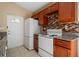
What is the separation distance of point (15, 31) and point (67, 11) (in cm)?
300

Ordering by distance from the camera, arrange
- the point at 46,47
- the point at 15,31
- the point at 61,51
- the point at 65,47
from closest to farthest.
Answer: the point at 65,47
the point at 61,51
the point at 46,47
the point at 15,31

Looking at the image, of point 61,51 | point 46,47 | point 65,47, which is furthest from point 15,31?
point 65,47

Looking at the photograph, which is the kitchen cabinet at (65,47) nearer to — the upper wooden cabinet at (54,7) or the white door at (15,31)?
the upper wooden cabinet at (54,7)

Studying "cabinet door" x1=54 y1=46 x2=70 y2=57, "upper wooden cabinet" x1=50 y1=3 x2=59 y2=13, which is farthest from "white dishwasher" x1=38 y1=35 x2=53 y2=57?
"upper wooden cabinet" x1=50 y1=3 x2=59 y2=13

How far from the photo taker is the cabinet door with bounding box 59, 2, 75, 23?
90.7 inches

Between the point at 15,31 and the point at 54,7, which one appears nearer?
the point at 54,7

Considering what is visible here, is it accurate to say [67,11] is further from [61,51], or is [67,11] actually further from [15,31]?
[15,31]

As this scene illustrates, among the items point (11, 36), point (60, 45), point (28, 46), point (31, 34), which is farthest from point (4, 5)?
point (60, 45)

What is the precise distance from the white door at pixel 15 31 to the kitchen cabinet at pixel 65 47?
2630 millimetres

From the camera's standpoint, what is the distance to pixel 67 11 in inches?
97.9

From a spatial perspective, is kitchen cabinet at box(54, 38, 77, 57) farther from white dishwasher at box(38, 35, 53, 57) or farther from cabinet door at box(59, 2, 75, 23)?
cabinet door at box(59, 2, 75, 23)

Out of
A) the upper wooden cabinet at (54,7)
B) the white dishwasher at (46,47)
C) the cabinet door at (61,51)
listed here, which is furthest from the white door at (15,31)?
the cabinet door at (61,51)

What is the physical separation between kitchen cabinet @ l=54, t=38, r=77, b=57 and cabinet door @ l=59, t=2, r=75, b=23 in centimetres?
52

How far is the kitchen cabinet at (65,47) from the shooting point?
7.17ft
